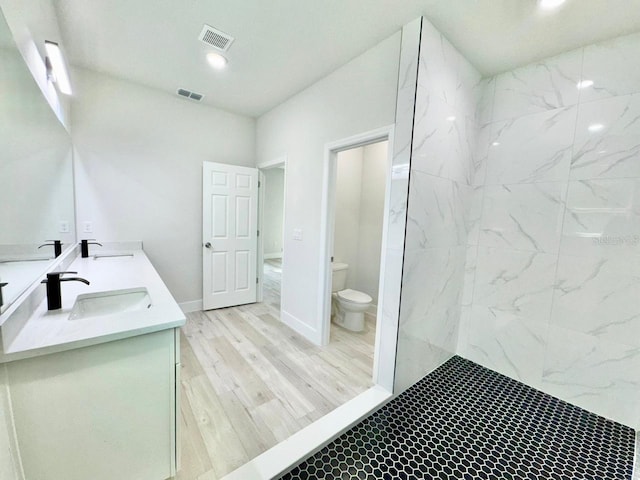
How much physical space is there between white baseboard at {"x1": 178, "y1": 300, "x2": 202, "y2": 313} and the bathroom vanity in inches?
82.8

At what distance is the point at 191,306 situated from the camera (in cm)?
333

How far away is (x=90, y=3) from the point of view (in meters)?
1.69

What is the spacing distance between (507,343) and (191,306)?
3462 mm

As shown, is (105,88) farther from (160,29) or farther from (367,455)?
(367,455)

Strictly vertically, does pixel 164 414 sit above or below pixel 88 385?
below

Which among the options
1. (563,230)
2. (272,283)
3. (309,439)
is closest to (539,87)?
(563,230)

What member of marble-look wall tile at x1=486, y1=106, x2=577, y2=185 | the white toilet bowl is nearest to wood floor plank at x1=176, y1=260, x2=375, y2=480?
the white toilet bowl

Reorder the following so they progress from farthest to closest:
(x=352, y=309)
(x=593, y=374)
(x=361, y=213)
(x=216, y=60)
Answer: (x=361, y=213) < (x=352, y=309) < (x=216, y=60) < (x=593, y=374)

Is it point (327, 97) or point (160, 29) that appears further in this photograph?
point (327, 97)

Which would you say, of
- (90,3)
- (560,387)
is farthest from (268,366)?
(90,3)

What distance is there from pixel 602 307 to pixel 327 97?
2695 mm

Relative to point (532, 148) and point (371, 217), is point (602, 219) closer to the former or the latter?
point (532, 148)

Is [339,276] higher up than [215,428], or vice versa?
[339,276]

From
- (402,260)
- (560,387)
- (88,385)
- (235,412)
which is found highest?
(402,260)
